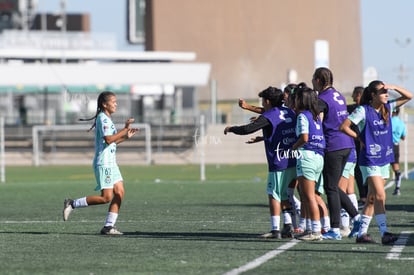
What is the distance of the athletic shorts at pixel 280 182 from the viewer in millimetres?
15883

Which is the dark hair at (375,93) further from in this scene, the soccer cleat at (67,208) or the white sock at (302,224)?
the soccer cleat at (67,208)

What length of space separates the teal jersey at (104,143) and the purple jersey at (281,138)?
7.04ft

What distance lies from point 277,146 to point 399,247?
2285 mm

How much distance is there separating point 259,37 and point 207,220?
252 ft

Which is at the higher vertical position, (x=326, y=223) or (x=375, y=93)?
(x=375, y=93)

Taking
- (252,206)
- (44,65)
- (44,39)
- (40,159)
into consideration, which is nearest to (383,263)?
(252,206)

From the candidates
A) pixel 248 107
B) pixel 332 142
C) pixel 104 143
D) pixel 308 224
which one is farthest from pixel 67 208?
pixel 332 142

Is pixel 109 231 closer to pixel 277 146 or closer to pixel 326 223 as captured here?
pixel 277 146

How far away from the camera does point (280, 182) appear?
52.2 ft

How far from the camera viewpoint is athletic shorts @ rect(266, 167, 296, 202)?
1588cm

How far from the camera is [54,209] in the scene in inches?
907

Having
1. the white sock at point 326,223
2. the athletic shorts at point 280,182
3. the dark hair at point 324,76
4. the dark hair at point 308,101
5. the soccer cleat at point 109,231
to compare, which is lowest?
the soccer cleat at point 109,231

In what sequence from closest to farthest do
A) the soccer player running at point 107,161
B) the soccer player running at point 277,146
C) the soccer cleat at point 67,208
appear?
the soccer player running at point 277,146
the soccer player running at point 107,161
the soccer cleat at point 67,208

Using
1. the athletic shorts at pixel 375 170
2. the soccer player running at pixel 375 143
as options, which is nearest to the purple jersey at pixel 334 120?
the soccer player running at pixel 375 143
